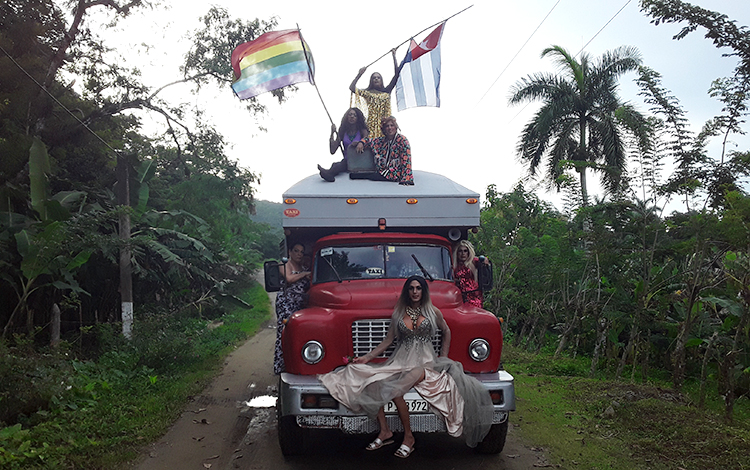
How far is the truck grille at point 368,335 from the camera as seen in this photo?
5.70 meters

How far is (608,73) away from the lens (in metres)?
22.9

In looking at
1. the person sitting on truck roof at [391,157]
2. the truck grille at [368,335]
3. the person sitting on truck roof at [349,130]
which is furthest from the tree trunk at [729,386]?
the person sitting on truck roof at [349,130]

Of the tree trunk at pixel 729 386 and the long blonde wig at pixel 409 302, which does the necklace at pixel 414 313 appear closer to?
the long blonde wig at pixel 409 302

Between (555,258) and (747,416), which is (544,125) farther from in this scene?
(747,416)

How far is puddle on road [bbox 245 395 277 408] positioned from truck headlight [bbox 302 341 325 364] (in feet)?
10.4

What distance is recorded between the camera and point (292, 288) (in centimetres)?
727

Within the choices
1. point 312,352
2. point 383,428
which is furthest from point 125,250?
point 383,428

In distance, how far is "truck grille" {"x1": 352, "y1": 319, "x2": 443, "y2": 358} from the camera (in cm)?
570

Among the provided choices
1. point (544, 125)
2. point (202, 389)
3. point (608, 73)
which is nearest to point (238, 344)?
point (202, 389)

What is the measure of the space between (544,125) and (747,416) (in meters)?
16.3

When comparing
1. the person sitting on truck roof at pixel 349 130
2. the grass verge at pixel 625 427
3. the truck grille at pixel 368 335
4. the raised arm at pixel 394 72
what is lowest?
the grass verge at pixel 625 427

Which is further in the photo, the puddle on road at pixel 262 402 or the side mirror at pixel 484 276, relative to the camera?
the puddle on road at pixel 262 402

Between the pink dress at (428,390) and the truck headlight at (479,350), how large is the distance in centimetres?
34

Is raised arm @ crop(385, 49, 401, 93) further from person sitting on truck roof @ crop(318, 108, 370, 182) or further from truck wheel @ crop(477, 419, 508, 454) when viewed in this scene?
truck wheel @ crop(477, 419, 508, 454)
